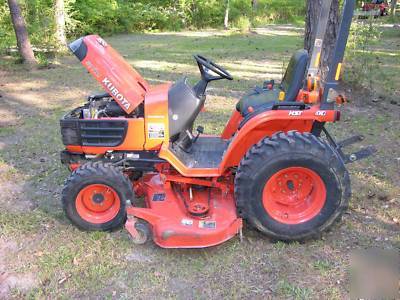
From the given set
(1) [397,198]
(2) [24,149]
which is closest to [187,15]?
(2) [24,149]

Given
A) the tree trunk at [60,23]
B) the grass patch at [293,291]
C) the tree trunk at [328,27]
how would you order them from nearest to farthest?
the grass patch at [293,291] < the tree trunk at [328,27] < the tree trunk at [60,23]

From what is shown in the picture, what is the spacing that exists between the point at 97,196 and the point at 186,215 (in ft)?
2.38

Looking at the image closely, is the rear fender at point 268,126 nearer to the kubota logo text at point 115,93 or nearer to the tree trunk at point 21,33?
the kubota logo text at point 115,93

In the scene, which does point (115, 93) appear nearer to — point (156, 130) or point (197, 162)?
point (156, 130)

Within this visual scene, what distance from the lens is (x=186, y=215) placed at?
3297 mm

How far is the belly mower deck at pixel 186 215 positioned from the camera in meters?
3.12

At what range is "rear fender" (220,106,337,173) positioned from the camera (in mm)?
3203

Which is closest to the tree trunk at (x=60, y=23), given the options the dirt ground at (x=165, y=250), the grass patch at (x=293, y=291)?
the dirt ground at (x=165, y=250)

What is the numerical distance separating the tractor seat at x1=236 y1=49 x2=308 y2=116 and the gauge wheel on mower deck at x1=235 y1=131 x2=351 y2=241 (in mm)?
444

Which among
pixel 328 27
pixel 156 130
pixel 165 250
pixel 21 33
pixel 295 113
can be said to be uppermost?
pixel 328 27

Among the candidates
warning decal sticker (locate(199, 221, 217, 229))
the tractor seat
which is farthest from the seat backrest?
warning decal sticker (locate(199, 221, 217, 229))

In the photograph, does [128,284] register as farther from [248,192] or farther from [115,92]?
[115,92]

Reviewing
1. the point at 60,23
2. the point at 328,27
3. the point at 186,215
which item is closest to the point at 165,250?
the point at 186,215

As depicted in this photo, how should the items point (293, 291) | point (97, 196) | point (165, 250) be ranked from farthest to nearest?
point (97, 196), point (165, 250), point (293, 291)
